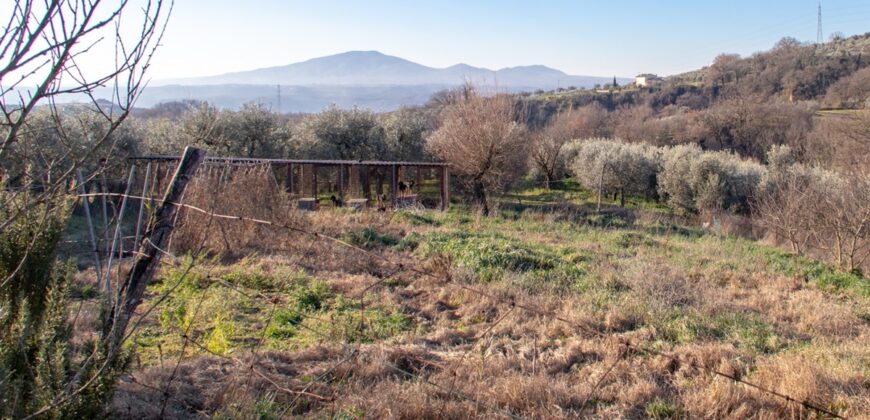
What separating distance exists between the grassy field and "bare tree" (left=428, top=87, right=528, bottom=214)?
29.3ft

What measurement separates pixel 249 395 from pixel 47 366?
1301 mm

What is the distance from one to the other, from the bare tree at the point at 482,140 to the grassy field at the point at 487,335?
892 centimetres

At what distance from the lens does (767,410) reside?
3.52 meters

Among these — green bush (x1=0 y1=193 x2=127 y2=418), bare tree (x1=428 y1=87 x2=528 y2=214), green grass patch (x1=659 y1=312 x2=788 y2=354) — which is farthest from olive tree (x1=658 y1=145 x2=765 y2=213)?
green bush (x1=0 y1=193 x2=127 y2=418)

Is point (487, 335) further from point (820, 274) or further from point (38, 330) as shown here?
point (820, 274)

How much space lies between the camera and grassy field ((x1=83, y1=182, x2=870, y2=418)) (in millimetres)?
3477

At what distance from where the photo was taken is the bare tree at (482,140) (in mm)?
18438

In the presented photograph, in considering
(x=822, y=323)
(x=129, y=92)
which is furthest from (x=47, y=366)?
(x=822, y=323)

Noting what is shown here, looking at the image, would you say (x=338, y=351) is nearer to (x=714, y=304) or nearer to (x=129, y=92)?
(x=129, y=92)

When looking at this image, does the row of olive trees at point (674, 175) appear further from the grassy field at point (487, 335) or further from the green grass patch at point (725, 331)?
the green grass patch at point (725, 331)

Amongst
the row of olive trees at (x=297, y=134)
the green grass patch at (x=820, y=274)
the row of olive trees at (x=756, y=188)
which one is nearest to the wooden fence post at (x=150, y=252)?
the green grass patch at (x=820, y=274)

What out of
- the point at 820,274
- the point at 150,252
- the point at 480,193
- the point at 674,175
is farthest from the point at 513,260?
the point at 674,175

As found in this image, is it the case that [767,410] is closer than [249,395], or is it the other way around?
[249,395]

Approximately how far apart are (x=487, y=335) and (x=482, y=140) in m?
14.0
